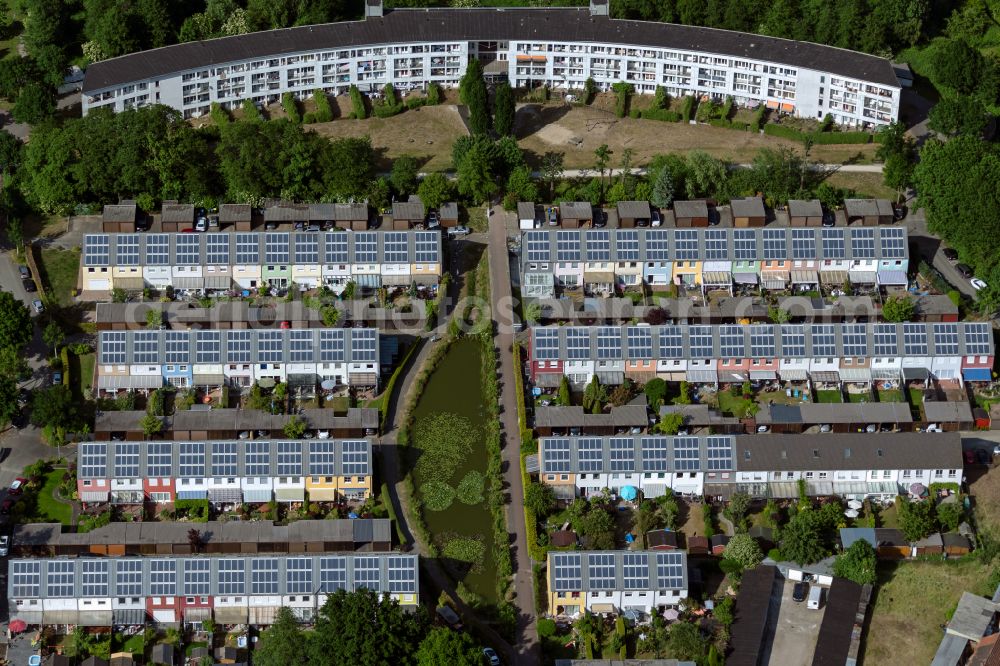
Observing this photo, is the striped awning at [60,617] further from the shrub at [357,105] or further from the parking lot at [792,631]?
the shrub at [357,105]

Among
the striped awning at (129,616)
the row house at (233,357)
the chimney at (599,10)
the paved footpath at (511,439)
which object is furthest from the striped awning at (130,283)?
the chimney at (599,10)

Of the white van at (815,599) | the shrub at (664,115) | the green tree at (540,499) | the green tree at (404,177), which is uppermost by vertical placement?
the shrub at (664,115)

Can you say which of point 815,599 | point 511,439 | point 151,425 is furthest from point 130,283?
point 815,599

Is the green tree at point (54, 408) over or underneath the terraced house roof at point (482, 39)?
underneath

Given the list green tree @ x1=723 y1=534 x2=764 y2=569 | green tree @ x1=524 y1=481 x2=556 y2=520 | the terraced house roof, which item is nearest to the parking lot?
green tree @ x1=723 y1=534 x2=764 y2=569

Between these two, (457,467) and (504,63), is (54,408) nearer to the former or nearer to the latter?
(457,467)

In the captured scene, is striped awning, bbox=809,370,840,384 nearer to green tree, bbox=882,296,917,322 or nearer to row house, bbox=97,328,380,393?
green tree, bbox=882,296,917,322
